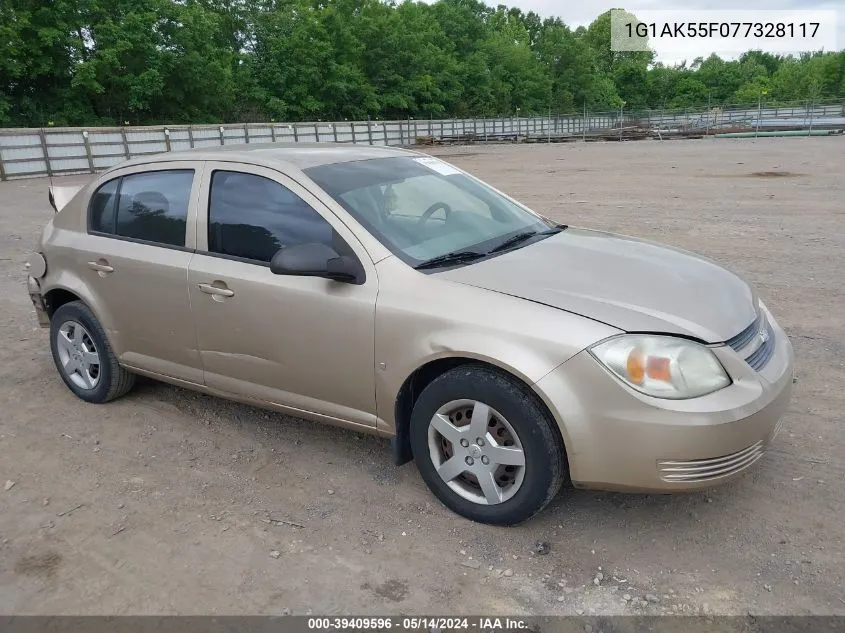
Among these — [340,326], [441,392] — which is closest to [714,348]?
[441,392]

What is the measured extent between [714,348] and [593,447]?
24.5 inches

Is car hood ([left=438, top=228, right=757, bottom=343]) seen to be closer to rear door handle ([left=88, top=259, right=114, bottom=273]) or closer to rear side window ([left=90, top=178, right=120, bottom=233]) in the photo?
rear door handle ([left=88, top=259, right=114, bottom=273])

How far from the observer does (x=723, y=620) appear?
Result: 244 centimetres

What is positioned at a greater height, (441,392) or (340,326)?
(340,326)

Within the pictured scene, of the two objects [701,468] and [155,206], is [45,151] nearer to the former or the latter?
[155,206]

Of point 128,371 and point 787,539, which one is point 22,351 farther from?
point 787,539

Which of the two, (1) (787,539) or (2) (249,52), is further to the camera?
(2) (249,52)

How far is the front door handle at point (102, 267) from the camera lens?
4.19 meters

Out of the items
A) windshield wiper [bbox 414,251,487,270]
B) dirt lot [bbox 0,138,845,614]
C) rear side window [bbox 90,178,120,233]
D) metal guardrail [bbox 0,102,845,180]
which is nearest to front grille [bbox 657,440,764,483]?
dirt lot [bbox 0,138,845,614]

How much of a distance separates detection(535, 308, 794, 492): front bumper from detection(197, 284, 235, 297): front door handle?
173 cm

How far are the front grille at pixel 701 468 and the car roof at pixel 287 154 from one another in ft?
7.47

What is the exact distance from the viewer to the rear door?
387 centimetres

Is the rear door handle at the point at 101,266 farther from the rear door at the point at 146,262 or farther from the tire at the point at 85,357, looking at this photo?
the tire at the point at 85,357

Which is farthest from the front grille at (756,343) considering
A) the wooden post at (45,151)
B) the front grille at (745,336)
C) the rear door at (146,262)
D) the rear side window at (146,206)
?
the wooden post at (45,151)
